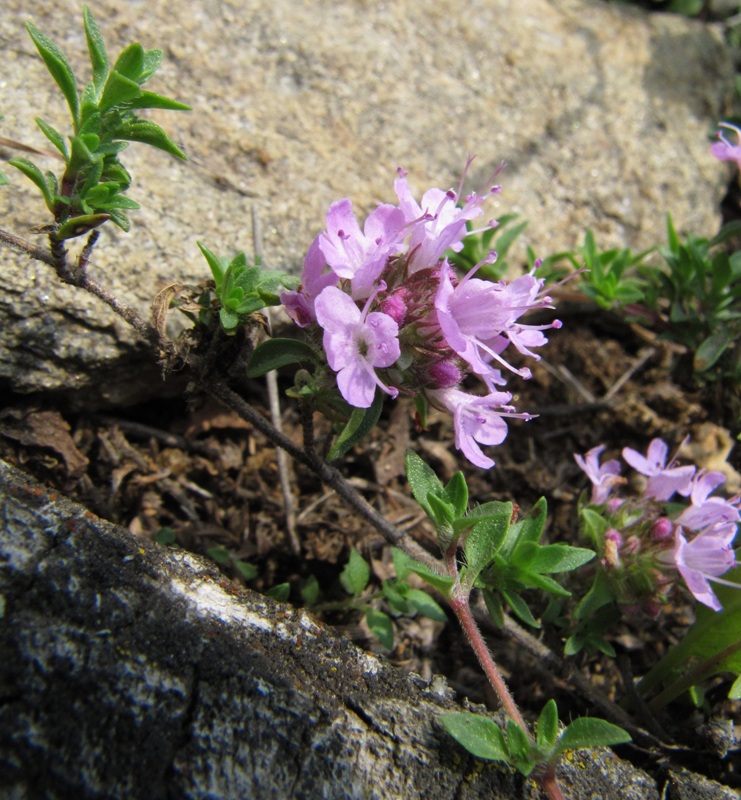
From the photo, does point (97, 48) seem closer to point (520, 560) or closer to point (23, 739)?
point (23, 739)

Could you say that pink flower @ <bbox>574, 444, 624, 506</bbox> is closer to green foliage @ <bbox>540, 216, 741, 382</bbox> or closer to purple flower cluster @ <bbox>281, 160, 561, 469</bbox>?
purple flower cluster @ <bbox>281, 160, 561, 469</bbox>

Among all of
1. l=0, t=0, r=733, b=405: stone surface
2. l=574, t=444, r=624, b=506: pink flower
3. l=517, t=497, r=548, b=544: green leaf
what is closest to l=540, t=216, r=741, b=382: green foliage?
l=0, t=0, r=733, b=405: stone surface

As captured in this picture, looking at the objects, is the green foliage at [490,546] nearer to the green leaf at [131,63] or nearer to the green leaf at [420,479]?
the green leaf at [420,479]

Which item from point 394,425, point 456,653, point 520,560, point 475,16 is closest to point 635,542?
point 520,560

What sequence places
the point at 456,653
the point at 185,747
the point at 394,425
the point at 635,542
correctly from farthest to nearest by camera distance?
the point at 394,425, the point at 456,653, the point at 635,542, the point at 185,747

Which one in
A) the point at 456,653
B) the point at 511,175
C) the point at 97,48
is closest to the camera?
the point at 97,48

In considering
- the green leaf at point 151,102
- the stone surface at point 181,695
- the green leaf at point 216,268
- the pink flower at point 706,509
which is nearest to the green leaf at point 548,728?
the stone surface at point 181,695
